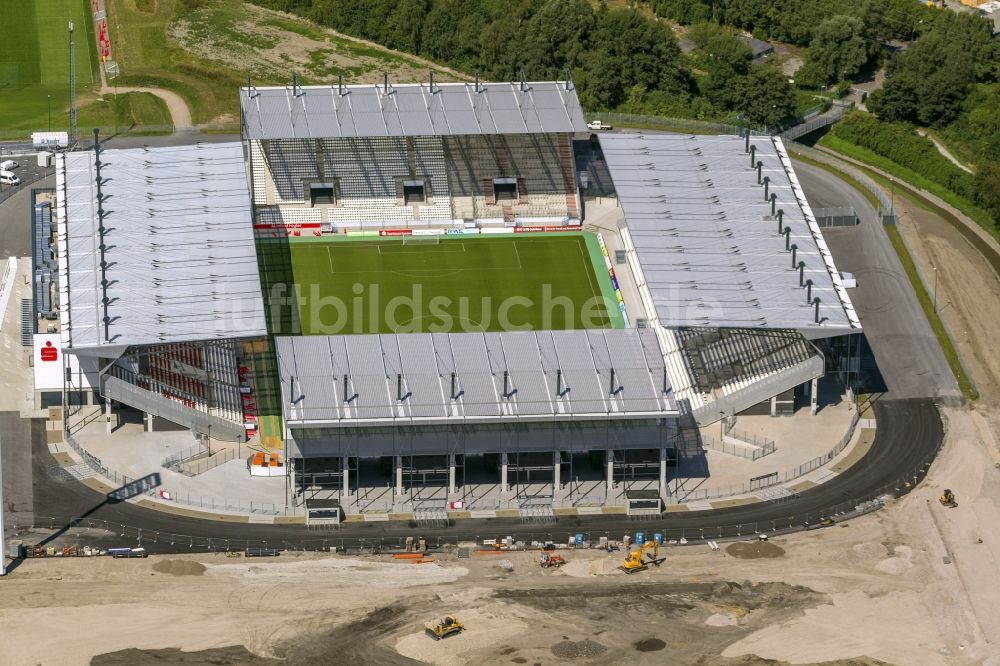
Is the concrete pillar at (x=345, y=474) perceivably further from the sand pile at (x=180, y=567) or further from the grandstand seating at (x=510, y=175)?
the grandstand seating at (x=510, y=175)

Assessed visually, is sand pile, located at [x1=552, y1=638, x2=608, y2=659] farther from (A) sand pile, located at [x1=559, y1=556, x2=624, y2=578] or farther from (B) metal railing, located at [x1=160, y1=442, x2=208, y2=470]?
(B) metal railing, located at [x1=160, y1=442, x2=208, y2=470]

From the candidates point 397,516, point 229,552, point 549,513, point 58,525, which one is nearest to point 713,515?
point 549,513

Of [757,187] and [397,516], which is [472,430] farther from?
[757,187]

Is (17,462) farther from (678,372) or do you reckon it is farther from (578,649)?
(678,372)

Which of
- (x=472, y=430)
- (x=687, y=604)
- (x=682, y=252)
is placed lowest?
(x=687, y=604)

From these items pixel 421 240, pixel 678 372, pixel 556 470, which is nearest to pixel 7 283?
pixel 421 240

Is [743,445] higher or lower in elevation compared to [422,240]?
lower
